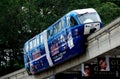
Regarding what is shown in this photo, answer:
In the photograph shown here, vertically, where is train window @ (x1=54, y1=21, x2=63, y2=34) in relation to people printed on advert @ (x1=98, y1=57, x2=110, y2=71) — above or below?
above

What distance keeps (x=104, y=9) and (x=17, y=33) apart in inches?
524

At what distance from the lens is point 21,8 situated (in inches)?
2237

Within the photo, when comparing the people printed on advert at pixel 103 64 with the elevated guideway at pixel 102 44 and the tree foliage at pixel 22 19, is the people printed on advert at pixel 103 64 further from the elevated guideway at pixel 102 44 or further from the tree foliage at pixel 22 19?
the tree foliage at pixel 22 19

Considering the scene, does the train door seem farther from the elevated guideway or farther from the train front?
the elevated guideway

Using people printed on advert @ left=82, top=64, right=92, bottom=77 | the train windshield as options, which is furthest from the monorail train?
people printed on advert @ left=82, top=64, right=92, bottom=77

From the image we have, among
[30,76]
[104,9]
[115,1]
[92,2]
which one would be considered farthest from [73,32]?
[115,1]

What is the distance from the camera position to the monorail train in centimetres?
2656

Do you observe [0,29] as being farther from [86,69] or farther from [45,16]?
[86,69]

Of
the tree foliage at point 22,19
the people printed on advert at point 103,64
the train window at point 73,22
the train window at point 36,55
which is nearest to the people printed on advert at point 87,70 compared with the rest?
the people printed on advert at point 103,64

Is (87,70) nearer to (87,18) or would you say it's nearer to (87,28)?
(87,28)

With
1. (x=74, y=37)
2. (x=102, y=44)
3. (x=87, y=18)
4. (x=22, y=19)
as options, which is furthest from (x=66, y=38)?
(x=22, y=19)

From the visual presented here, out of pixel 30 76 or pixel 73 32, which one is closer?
pixel 73 32

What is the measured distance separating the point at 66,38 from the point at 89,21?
2.04 m

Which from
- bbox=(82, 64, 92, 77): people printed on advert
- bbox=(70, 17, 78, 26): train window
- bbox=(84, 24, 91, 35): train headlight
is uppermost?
bbox=(70, 17, 78, 26): train window
